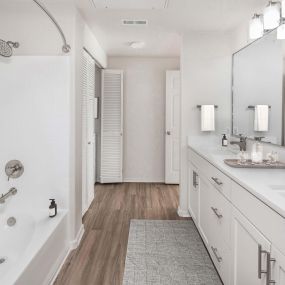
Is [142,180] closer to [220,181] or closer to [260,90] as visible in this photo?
[260,90]

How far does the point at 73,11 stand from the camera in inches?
99.3

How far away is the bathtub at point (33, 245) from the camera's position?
169cm

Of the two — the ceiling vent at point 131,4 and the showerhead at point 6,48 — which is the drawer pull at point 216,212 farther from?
the showerhead at point 6,48

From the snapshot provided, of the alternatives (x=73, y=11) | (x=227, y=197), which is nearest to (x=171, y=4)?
(x=73, y=11)

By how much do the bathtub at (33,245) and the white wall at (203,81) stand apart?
169 cm

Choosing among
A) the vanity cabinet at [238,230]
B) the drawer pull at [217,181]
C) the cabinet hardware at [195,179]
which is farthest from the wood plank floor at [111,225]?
the drawer pull at [217,181]

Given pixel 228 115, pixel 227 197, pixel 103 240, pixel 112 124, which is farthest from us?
pixel 112 124

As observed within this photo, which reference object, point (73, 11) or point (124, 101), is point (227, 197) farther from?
point (124, 101)

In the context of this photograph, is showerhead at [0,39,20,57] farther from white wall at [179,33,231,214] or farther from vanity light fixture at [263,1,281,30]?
vanity light fixture at [263,1,281,30]

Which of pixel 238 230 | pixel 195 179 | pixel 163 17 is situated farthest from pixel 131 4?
pixel 238 230

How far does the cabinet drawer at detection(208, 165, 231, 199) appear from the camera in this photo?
1815 millimetres

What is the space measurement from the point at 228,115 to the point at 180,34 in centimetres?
113

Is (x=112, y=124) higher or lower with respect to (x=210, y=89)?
lower

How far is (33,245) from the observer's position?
1.82 meters
